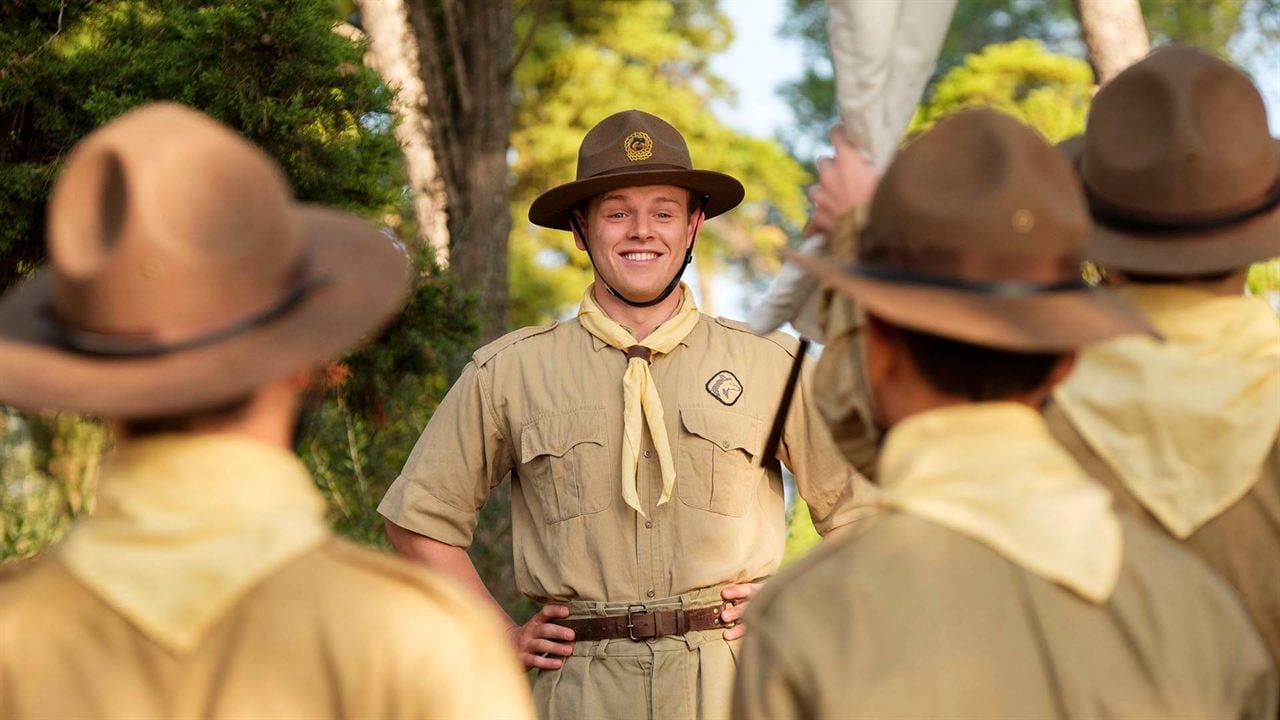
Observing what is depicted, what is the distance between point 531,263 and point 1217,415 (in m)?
14.1

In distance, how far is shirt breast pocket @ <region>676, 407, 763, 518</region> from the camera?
15.6 ft

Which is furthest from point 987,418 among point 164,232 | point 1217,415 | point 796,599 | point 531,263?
point 531,263

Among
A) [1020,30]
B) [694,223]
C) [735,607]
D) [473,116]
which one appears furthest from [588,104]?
[1020,30]

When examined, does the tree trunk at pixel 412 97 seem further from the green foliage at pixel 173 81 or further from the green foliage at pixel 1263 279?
the green foliage at pixel 1263 279

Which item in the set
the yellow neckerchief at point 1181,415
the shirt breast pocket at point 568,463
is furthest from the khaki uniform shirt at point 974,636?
the shirt breast pocket at point 568,463

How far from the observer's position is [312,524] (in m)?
2.27

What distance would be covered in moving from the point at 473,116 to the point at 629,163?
16.1ft

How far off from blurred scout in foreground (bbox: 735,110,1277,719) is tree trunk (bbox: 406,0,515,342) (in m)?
7.09

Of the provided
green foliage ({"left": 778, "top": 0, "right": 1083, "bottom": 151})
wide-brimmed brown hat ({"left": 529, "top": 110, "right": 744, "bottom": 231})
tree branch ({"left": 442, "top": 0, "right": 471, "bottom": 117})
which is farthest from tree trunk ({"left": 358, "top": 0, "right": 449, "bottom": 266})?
green foliage ({"left": 778, "top": 0, "right": 1083, "bottom": 151})

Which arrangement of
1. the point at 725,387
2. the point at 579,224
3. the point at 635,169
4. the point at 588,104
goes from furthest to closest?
the point at 588,104
the point at 579,224
the point at 635,169
the point at 725,387

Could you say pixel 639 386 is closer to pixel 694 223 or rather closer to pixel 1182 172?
pixel 694 223

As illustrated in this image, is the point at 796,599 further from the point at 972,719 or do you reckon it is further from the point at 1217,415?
the point at 1217,415

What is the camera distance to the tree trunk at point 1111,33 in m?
7.95

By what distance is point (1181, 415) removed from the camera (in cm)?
295
